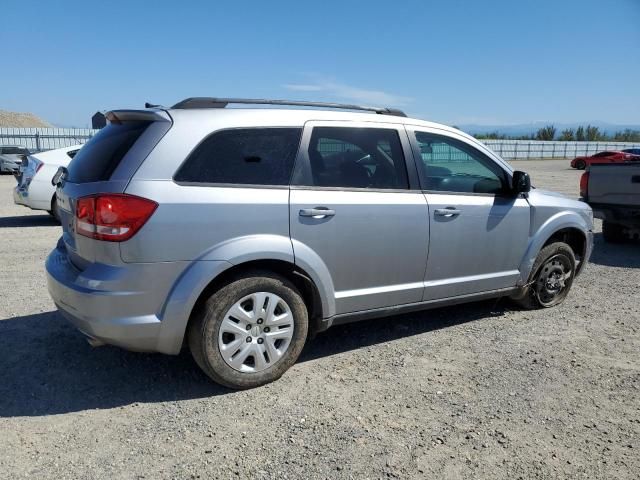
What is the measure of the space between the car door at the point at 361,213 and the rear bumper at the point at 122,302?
38.0 inches

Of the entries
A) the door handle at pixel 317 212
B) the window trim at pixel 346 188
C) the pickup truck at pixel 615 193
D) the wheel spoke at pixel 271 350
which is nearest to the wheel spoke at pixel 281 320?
the wheel spoke at pixel 271 350

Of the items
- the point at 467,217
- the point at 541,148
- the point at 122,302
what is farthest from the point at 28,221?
the point at 541,148

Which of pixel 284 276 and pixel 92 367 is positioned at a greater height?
pixel 284 276

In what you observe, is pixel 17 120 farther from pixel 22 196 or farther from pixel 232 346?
pixel 232 346

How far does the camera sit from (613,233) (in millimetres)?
9148

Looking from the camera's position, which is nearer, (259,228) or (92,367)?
(259,228)

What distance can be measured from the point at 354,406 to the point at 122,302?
5.12 feet

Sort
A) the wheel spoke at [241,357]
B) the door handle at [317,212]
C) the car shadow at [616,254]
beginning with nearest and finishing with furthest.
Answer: the wheel spoke at [241,357] → the door handle at [317,212] → the car shadow at [616,254]

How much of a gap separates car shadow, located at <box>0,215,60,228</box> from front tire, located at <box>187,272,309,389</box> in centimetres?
823

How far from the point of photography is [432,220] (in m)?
4.18

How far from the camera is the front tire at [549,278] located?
510cm

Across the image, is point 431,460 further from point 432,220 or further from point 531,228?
point 531,228

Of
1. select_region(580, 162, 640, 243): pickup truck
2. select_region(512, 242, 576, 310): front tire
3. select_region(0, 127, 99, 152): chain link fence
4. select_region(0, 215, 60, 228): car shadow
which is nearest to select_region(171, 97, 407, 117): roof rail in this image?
select_region(512, 242, 576, 310): front tire

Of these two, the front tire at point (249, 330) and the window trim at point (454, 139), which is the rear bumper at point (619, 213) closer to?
the window trim at point (454, 139)
